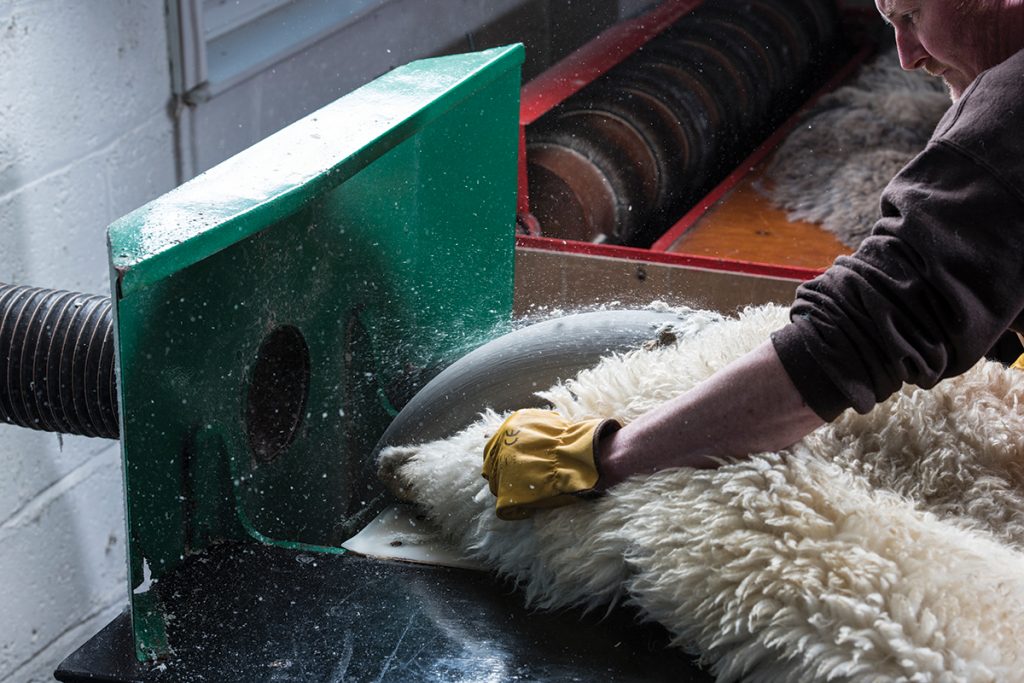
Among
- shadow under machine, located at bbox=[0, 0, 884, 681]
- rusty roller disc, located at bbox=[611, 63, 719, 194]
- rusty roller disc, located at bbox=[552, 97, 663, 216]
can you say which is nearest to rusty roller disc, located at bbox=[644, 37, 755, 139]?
rusty roller disc, located at bbox=[611, 63, 719, 194]

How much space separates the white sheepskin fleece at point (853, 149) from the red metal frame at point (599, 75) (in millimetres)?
88

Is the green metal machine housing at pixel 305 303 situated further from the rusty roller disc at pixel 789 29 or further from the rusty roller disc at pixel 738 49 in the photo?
the rusty roller disc at pixel 789 29

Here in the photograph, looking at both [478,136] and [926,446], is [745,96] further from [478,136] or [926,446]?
[926,446]

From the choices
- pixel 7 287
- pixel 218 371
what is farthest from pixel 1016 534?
pixel 7 287

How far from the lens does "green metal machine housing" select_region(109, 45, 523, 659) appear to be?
1.16 metres

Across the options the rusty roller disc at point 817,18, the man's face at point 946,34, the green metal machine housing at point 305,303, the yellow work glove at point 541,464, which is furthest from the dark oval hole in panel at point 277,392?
the rusty roller disc at point 817,18

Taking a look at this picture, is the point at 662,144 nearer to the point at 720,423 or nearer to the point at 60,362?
the point at 60,362

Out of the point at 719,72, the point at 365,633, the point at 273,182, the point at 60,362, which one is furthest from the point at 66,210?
the point at 719,72

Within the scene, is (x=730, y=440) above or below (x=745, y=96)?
above

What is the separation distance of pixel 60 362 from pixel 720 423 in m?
0.81

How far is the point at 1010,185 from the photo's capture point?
97cm

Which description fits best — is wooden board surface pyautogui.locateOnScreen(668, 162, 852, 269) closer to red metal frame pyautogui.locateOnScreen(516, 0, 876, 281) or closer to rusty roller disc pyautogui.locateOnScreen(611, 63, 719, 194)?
red metal frame pyautogui.locateOnScreen(516, 0, 876, 281)

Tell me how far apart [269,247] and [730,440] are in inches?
22.8

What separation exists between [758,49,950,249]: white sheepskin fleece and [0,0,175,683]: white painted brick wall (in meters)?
1.49
